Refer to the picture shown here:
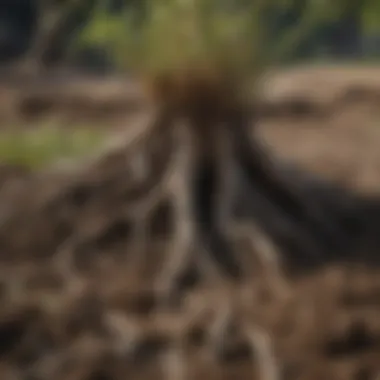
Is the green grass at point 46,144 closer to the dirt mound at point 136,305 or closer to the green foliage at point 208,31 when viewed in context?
the dirt mound at point 136,305

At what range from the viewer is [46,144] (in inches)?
169

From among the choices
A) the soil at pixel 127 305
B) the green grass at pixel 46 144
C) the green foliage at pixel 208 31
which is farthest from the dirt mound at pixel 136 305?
the green grass at pixel 46 144

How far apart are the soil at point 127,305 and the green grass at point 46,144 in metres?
0.69

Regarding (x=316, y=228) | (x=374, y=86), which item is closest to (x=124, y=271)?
(x=316, y=228)

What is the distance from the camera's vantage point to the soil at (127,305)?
1991 mm

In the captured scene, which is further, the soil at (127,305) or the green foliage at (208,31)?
the green foliage at (208,31)

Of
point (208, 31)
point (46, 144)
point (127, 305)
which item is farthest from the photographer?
point (46, 144)

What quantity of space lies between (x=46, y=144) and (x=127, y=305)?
2.17 meters

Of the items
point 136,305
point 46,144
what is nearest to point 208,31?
point 136,305

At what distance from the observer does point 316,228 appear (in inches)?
110

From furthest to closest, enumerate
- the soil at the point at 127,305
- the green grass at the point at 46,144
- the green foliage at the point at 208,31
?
1. the green grass at the point at 46,144
2. the green foliage at the point at 208,31
3. the soil at the point at 127,305

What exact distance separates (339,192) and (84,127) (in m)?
2.33

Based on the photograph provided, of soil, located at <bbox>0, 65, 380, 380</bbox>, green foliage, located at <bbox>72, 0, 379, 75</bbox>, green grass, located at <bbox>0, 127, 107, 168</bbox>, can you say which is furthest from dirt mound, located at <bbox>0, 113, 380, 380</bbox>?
green grass, located at <bbox>0, 127, 107, 168</bbox>

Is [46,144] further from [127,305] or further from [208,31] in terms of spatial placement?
[127,305]
